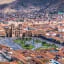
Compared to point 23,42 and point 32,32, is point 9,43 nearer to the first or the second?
point 23,42

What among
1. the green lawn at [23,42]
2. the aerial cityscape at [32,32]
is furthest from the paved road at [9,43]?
the green lawn at [23,42]

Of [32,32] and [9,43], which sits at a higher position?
[32,32]

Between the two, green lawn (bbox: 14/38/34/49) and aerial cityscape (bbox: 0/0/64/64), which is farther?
green lawn (bbox: 14/38/34/49)

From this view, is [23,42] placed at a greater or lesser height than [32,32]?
lesser

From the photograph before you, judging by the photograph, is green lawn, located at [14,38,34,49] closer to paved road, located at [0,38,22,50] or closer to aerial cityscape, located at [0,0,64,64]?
aerial cityscape, located at [0,0,64,64]

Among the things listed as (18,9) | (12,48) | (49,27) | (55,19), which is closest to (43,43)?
(12,48)

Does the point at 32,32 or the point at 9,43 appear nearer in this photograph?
the point at 9,43

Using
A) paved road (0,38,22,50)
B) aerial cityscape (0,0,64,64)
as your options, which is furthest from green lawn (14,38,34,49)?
paved road (0,38,22,50)

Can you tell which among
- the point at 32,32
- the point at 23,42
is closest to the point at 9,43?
the point at 23,42
